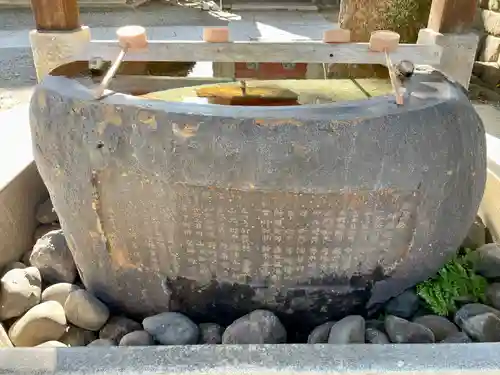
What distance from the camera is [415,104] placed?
1.58 meters

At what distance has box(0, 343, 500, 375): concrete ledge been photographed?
130 centimetres

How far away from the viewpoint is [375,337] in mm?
1669

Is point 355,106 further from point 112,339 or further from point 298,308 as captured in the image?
point 112,339

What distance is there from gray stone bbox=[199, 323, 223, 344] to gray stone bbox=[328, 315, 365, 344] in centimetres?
37

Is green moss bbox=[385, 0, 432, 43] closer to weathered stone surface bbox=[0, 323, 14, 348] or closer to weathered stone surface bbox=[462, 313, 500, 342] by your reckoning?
weathered stone surface bbox=[462, 313, 500, 342]

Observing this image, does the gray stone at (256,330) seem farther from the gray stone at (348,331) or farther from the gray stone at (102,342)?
the gray stone at (102,342)

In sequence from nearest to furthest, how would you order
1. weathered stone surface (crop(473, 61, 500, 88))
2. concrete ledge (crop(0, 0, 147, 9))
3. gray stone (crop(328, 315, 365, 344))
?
gray stone (crop(328, 315, 365, 344)) < weathered stone surface (crop(473, 61, 500, 88)) < concrete ledge (crop(0, 0, 147, 9))

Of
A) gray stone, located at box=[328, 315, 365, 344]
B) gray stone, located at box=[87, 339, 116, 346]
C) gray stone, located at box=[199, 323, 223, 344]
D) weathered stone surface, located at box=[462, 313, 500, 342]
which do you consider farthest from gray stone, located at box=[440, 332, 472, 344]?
gray stone, located at box=[87, 339, 116, 346]

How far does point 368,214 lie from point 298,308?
44 centimetres

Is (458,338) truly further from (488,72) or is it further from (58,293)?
(488,72)

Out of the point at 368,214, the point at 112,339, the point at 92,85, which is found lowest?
the point at 112,339

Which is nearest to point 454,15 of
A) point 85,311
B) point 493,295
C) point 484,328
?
point 493,295

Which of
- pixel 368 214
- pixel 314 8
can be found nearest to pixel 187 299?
pixel 368 214

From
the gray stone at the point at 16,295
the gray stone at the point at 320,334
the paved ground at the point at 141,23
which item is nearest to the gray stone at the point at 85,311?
the gray stone at the point at 16,295
